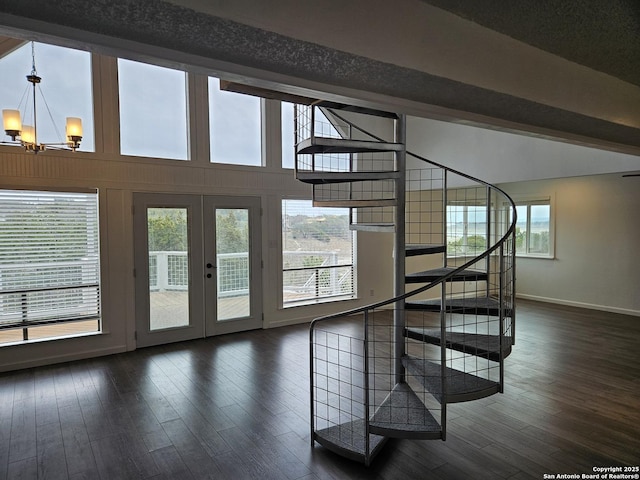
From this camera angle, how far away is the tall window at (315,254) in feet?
20.9

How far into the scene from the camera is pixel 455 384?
2.68m

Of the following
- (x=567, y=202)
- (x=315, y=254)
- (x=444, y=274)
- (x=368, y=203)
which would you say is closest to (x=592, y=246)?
(x=567, y=202)

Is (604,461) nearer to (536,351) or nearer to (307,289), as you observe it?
(536,351)

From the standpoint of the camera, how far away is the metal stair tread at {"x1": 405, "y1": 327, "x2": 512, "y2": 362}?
105 inches

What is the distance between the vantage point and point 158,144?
532 centimetres

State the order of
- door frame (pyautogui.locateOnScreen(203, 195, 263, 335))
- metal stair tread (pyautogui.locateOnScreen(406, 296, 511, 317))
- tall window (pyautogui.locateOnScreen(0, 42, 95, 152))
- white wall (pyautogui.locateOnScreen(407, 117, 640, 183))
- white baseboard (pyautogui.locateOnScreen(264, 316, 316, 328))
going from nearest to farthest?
metal stair tread (pyautogui.locateOnScreen(406, 296, 511, 317)) → tall window (pyautogui.locateOnScreen(0, 42, 95, 152)) → white wall (pyautogui.locateOnScreen(407, 117, 640, 183)) → door frame (pyautogui.locateOnScreen(203, 195, 263, 335)) → white baseboard (pyautogui.locateOnScreen(264, 316, 316, 328))

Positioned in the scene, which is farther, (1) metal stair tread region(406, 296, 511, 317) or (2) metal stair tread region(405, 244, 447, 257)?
(2) metal stair tread region(405, 244, 447, 257)

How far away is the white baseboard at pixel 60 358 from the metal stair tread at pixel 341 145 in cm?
356

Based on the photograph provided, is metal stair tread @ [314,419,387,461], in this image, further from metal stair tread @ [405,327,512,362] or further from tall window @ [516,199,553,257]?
tall window @ [516,199,553,257]

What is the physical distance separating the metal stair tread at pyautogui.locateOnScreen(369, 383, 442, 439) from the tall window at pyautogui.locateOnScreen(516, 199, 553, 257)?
6.00m

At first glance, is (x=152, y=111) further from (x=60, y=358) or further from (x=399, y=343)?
(x=399, y=343)

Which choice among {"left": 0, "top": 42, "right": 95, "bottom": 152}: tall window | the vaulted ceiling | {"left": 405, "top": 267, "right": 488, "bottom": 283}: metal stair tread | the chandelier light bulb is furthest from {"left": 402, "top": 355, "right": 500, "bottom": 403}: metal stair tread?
{"left": 0, "top": 42, "right": 95, "bottom": 152}: tall window

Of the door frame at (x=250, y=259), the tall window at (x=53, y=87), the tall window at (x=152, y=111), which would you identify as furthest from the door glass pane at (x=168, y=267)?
the tall window at (x=53, y=87)

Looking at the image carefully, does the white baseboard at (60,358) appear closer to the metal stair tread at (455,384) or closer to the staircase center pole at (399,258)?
the staircase center pole at (399,258)
